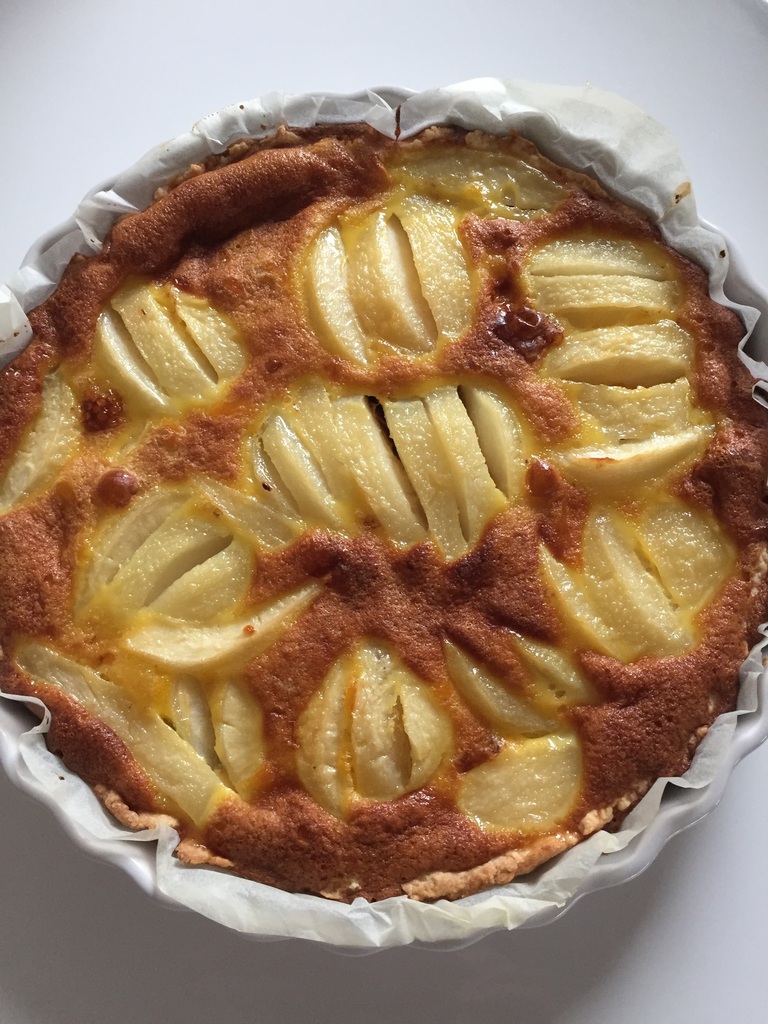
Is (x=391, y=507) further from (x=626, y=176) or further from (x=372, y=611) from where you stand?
(x=626, y=176)

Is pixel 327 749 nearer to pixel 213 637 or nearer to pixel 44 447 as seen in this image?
pixel 213 637

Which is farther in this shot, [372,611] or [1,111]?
[1,111]

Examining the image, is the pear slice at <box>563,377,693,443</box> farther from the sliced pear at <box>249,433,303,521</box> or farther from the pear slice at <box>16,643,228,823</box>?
the pear slice at <box>16,643,228,823</box>

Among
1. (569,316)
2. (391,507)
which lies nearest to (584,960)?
(391,507)

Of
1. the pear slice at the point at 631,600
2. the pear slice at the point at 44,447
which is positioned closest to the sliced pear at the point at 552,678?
the pear slice at the point at 631,600

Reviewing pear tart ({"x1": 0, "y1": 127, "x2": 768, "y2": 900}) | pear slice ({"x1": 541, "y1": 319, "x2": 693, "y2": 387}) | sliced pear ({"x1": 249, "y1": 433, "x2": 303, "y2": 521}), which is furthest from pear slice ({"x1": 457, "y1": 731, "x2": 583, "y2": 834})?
pear slice ({"x1": 541, "y1": 319, "x2": 693, "y2": 387})
